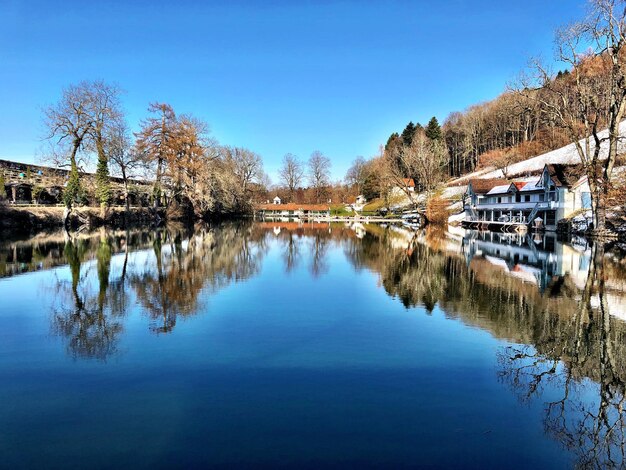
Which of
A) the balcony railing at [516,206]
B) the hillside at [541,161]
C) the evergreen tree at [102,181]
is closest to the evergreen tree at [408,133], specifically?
the hillside at [541,161]

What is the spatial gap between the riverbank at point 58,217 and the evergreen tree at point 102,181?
1.66 m

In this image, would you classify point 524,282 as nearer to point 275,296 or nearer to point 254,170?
point 275,296

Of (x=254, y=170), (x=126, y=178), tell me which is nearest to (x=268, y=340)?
(x=126, y=178)

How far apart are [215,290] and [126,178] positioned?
4789 cm

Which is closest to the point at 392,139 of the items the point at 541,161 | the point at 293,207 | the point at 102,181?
the point at 293,207

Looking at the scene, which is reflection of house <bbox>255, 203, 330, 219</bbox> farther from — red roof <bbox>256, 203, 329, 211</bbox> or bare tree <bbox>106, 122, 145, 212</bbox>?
bare tree <bbox>106, 122, 145, 212</bbox>

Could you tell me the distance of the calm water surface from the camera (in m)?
4.82

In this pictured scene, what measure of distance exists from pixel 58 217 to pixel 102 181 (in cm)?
649

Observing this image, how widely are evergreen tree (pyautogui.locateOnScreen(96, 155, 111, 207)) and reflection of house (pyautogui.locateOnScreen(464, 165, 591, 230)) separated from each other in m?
46.0

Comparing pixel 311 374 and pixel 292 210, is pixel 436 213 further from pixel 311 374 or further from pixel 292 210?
pixel 311 374

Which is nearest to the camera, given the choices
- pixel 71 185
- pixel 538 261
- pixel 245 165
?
pixel 538 261

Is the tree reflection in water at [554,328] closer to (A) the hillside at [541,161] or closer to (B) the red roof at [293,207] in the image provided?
(A) the hillside at [541,161]

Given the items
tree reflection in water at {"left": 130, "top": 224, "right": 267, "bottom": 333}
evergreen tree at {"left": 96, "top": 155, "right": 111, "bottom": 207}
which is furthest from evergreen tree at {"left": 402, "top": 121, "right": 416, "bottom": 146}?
tree reflection in water at {"left": 130, "top": 224, "right": 267, "bottom": 333}

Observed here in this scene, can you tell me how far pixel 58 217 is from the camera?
44781mm
